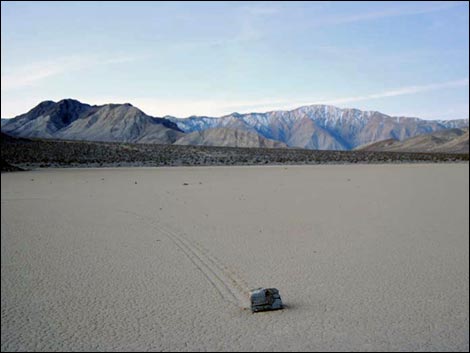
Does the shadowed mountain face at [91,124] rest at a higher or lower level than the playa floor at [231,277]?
higher

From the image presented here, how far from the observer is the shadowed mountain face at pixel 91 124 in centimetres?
15400

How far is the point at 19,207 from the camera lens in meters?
11.2

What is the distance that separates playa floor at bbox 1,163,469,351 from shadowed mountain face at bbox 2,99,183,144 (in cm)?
13648

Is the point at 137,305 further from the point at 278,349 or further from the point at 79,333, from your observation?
the point at 278,349

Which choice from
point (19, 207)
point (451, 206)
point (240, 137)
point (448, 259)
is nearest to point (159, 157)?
point (19, 207)

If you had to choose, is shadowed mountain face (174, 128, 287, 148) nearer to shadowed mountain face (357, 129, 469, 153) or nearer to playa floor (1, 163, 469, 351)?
shadowed mountain face (357, 129, 469, 153)

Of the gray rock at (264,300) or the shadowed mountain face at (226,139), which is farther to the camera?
the shadowed mountain face at (226,139)

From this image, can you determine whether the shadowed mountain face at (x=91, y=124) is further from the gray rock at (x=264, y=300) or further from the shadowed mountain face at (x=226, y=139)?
the gray rock at (x=264, y=300)

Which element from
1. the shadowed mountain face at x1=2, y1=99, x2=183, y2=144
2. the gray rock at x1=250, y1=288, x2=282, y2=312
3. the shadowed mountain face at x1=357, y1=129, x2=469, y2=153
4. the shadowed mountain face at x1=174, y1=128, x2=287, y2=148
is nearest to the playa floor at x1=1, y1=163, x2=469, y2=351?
the gray rock at x1=250, y1=288, x2=282, y2=312

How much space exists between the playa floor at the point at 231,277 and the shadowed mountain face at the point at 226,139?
12754cm

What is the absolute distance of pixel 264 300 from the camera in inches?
177

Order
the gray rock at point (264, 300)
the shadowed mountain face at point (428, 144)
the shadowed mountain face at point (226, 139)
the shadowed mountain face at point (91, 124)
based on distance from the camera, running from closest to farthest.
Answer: the gray rock at point (264, 300) → the shadowed mountain face at point (428, 144) → the shadowed mountain face at point (226, 139) → the shadowed mountain face at point (91, 124)

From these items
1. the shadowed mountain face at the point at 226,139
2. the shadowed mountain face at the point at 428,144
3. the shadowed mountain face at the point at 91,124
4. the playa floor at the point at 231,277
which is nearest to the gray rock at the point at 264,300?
the playa floor at the point at 231,277

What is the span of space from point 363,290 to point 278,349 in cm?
177
